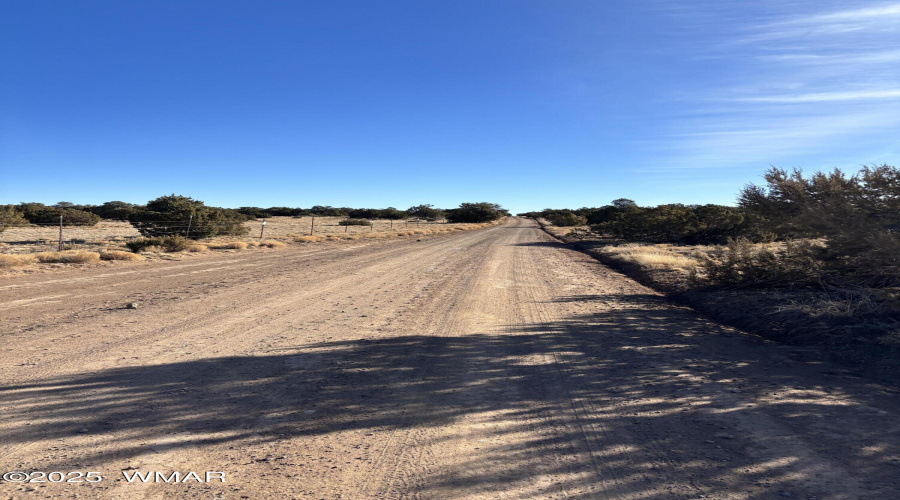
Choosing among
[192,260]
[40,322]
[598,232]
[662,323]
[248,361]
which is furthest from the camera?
[598,232]

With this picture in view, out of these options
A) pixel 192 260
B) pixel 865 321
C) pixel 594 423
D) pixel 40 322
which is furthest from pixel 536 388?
pixel 192 260

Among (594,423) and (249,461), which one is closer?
(249,461)

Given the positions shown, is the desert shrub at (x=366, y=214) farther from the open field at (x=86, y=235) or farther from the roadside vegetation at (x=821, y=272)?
the roadside vegetation at (x=821, y=272)

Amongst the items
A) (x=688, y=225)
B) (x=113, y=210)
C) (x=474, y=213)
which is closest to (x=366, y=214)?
(x=474, y=213)

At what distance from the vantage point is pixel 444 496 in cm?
286

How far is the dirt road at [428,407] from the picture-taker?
10.0ft

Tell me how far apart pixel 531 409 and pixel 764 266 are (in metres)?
8.41

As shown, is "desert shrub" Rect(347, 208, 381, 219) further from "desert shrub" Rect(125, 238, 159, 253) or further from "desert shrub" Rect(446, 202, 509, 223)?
"desert shrub" Rect(125, 238, 159, 253)

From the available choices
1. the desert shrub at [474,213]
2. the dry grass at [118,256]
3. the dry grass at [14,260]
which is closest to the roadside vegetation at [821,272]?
the dry grass at [118,256]

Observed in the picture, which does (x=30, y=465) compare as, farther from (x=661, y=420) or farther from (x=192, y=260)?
(x=192, y=260)

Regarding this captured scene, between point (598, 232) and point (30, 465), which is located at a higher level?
point (598, 232)

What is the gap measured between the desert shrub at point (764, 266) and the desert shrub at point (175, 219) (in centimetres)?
2578

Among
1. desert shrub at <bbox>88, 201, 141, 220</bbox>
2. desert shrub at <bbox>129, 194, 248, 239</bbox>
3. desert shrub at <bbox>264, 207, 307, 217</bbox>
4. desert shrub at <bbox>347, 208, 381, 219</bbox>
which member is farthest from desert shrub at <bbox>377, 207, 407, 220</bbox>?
desert shrub at <bbox>129, 194, 248, 239</bbox>

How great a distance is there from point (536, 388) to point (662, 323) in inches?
168
